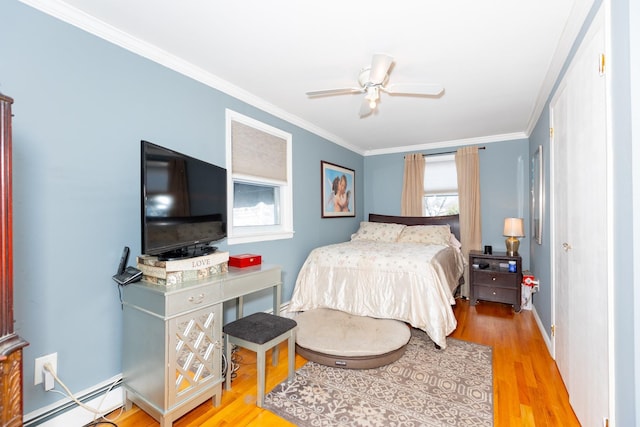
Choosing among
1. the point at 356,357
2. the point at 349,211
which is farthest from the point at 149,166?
the point at 349,211

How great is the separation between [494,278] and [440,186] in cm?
161

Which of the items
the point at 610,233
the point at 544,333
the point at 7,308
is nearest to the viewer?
the point at 7,308

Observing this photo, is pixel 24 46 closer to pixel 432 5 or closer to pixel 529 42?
pixel 432 5

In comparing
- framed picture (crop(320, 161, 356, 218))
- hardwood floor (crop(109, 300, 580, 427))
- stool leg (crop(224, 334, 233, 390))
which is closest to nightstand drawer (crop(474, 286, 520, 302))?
hardwood floor (crop(109, 300, 580, 427))

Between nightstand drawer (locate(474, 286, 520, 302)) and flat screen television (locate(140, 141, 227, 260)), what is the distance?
3353 mm

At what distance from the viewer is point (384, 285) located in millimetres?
2832

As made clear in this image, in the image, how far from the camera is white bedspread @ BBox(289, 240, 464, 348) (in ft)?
8.59

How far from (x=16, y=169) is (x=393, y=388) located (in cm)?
252

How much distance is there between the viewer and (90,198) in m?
1.71

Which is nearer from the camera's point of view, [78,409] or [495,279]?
[78,409]

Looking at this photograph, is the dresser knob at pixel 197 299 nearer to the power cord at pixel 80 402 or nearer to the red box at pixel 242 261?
the red box at pixel 242 261

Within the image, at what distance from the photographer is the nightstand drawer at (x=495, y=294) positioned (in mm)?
3611

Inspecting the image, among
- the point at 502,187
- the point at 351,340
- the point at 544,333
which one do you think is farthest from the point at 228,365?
the point at 502,187

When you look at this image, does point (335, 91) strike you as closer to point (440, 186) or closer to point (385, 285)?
point (385, 285)
